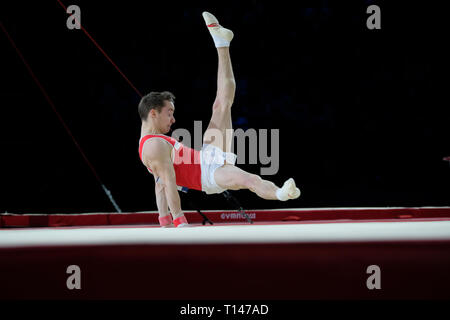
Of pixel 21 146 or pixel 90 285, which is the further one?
pixel 21 146

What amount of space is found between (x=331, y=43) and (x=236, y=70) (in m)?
0.82

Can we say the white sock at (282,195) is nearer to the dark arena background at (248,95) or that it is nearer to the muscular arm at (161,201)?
the muscular arm at (161,201)

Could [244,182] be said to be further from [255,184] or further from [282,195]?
[282,195]

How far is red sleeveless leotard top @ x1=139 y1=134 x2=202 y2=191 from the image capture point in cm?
197

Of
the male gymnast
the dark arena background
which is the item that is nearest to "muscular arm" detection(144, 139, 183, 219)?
the male gymnast

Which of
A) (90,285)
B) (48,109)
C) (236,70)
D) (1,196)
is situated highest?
(236,70)

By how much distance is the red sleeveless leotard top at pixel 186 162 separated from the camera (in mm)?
1972

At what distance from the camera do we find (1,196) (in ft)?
12.8

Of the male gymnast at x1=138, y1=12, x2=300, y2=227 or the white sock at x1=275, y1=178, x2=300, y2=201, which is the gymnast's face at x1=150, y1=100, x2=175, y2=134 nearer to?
the male gymnast at x1=138, y1=12, x2=300, y2=227

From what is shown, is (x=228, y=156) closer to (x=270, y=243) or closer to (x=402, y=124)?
(x=270, y=243)

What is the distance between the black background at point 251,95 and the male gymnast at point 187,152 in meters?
1.83
